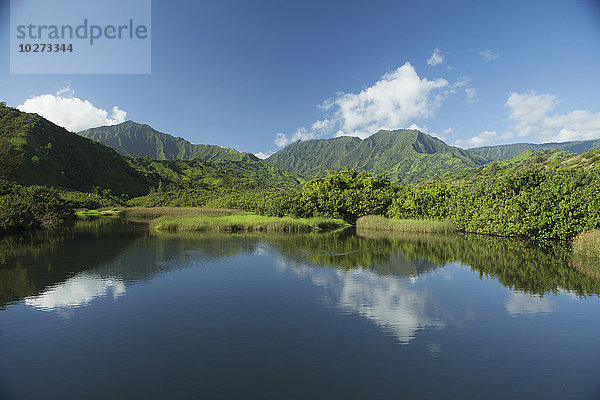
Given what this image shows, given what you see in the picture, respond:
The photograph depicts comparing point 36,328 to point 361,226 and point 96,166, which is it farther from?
point 96,166

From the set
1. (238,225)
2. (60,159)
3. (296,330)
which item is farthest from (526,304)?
(60,159)

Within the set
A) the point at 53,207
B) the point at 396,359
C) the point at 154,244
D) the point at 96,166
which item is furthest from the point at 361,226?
the point at 96,166

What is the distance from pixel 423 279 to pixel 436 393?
13978mm

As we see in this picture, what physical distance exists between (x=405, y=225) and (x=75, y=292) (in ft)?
158

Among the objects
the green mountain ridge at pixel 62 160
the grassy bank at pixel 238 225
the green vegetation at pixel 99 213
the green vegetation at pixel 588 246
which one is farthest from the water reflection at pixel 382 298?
the green mountain ridge at pixel 62 160

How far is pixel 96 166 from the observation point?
165125mm

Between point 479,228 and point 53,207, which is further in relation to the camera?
point 53,207

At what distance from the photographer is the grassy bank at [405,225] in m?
52.1

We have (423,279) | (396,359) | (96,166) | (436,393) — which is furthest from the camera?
(96,166)

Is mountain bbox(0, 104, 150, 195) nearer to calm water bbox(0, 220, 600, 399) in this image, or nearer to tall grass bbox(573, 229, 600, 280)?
calm water bbox(0, 220, 600, 399)

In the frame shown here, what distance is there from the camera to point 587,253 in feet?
94.7

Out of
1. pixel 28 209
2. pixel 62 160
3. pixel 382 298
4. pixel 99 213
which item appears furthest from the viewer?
pixel 62 160

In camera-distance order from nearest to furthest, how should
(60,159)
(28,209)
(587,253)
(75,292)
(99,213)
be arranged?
(75,292) → (587,253) → (28,209) → (99,213) → (60,159)

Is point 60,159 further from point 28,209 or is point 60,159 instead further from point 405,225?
point 405,225
